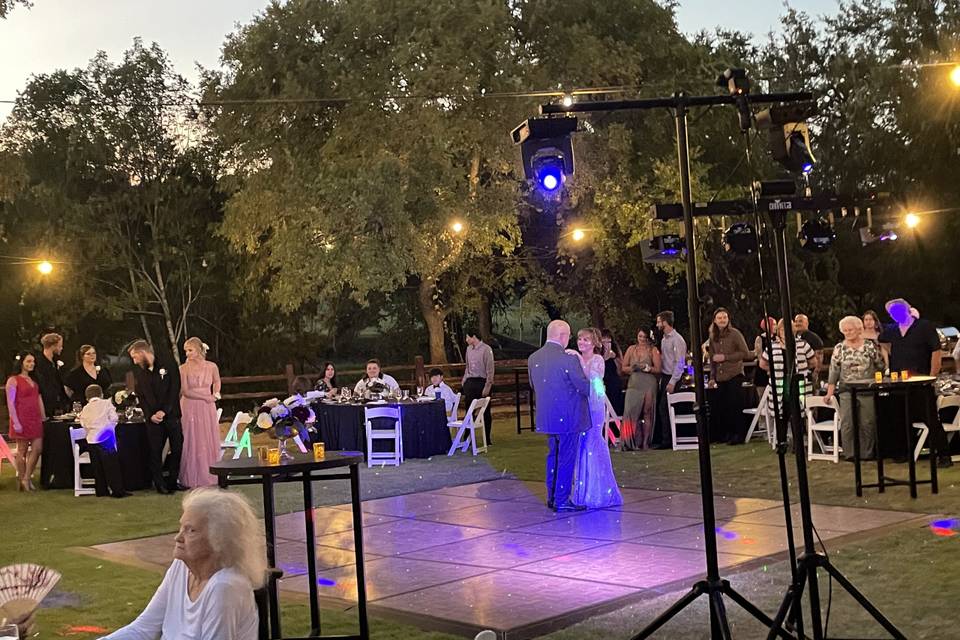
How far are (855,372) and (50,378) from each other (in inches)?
359

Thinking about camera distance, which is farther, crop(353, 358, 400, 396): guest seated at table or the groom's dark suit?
crop(353, 358, 400, 396): guest seated at table

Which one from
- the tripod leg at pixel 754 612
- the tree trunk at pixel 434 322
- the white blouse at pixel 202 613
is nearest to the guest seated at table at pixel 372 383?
the tree trunk at pixel 434 322

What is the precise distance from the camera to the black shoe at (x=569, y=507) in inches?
397

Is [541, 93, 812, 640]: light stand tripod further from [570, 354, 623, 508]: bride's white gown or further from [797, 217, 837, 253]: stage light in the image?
[570, 354, 623, 508]: bride's white gown

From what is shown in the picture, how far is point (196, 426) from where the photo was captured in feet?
41.8

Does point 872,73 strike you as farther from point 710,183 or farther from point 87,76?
point 87,76

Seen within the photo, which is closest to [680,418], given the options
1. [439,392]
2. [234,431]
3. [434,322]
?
[439,392]

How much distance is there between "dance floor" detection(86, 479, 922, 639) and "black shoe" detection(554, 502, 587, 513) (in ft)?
0.48

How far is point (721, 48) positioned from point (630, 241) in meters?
5.54

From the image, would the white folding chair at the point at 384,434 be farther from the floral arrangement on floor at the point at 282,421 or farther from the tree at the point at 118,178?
the tree at the point at 118,178

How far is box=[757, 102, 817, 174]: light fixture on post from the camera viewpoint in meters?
5.53

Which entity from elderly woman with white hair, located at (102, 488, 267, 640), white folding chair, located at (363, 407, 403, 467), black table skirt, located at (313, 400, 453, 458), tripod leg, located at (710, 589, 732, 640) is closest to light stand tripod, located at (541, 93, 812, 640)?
tripod leg, located at (710, 589, 732, 640)

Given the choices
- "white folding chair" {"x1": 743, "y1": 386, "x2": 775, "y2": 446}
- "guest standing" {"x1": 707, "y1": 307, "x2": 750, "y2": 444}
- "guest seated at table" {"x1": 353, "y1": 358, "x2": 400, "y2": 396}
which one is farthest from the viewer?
"guest seated at table" {"x1": 353, "y1": 358, "x2": 400, "y2": 396}

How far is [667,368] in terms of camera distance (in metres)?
15.5
